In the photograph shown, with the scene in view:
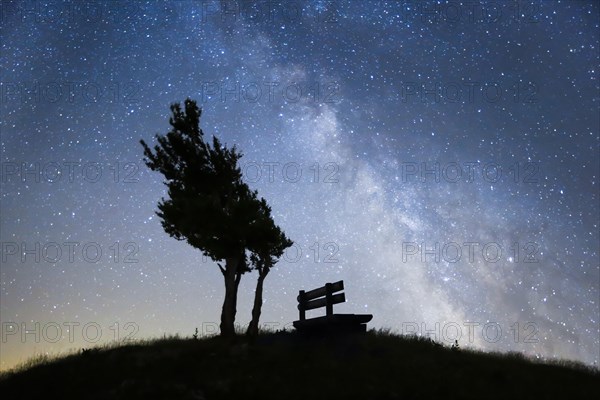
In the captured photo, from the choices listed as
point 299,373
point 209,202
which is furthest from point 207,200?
point 299,373

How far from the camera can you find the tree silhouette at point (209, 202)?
21.9 m

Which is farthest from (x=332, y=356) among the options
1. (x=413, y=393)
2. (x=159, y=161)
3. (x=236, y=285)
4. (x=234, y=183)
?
(x=159, y=161)

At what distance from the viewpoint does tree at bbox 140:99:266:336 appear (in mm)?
21875

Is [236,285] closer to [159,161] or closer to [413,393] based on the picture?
[159,161]

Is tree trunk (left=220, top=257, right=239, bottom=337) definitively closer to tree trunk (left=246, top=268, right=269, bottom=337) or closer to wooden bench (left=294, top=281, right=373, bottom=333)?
tree trunk (left=246, top=268, right=269, bottom=337)

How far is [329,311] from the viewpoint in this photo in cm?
2025

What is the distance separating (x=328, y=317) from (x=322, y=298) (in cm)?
167

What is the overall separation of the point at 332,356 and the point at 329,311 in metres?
3.79

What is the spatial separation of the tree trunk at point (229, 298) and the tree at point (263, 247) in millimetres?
923

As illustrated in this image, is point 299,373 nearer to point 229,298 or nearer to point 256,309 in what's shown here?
point 256,309

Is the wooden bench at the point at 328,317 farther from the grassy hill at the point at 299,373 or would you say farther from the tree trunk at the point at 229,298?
the tree trunk at the point at 229,298

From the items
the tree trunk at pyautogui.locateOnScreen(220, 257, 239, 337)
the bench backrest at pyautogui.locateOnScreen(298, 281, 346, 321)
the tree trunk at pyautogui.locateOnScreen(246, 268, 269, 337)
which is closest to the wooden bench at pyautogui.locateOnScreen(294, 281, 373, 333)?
the bench backrest at pyautogui.locateOnScreen(298, 281, 346, 321)

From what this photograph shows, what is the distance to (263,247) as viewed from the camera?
22266 millimetres

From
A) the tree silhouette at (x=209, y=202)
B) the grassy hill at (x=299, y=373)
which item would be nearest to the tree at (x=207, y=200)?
the tree silhouette at (x=209, y=202)
